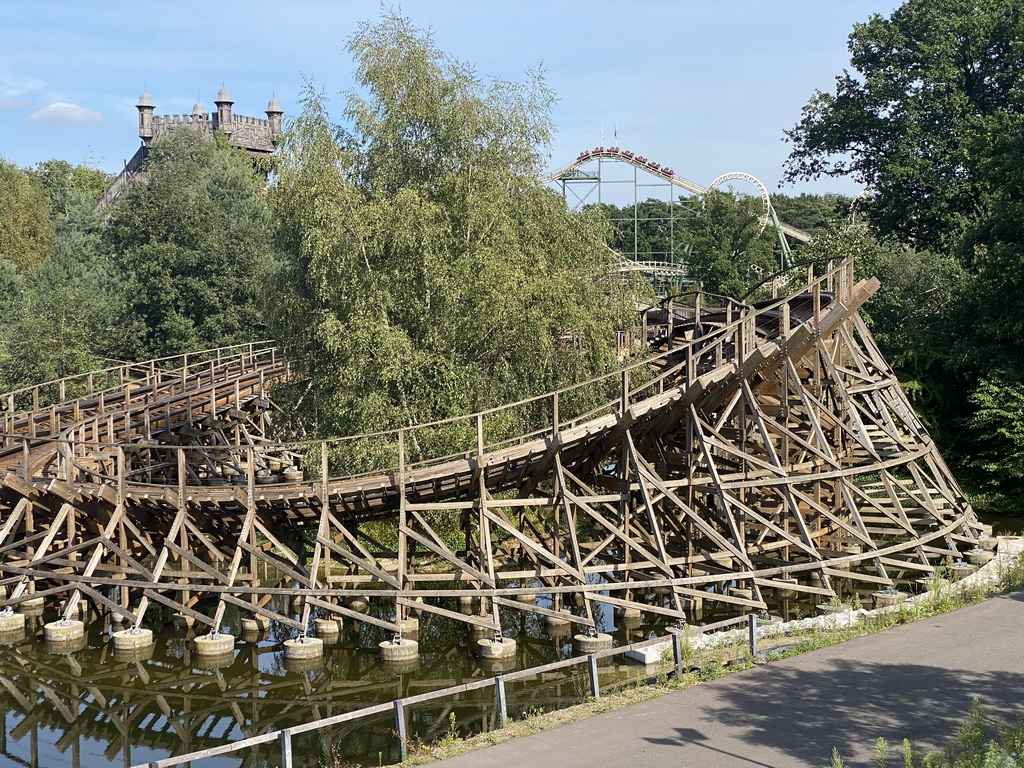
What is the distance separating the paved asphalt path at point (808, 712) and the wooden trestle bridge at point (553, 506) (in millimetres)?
4118

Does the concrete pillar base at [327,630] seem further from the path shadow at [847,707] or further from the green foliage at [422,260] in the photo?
the path shadow at [847,707]

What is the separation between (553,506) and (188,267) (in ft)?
81.8

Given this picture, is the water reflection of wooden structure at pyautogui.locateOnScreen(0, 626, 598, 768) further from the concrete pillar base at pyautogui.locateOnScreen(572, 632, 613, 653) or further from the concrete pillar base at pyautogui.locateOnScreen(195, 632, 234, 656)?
the concrete pillar base at pyautogui.locateOnScreen(572, 632, 613, 653)

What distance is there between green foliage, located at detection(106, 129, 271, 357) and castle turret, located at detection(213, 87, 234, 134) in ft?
127

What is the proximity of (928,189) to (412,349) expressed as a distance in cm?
2225

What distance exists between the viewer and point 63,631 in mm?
19172

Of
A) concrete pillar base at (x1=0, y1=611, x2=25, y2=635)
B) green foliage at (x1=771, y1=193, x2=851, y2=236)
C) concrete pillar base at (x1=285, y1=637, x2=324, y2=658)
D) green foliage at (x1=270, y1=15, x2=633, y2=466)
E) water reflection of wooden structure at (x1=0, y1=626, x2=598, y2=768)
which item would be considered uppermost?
green foliage at (x1=771, y1=193, x2=851, y2=236)

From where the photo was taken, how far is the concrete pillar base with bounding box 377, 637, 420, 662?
1778 centimetres

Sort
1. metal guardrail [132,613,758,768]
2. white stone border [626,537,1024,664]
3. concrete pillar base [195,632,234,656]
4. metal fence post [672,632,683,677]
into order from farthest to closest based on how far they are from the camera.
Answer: concrete pillar base [195,632,234,656], white stone border [626,537,1024,664], metal fence post [672,632,683,677], metal guardrail [132,613,758,768]

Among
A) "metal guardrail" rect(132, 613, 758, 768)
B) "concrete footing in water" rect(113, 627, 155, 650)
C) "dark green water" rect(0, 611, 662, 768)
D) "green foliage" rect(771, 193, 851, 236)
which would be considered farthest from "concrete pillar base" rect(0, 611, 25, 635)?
"green foliage" rect(771, 193, 851, 236)

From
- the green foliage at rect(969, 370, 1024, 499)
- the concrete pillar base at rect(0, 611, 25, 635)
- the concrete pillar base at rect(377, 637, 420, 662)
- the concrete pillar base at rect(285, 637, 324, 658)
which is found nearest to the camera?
the concrete pillar base at rect(377, 637, 420, 662)

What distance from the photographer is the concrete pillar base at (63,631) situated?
19.2 meters

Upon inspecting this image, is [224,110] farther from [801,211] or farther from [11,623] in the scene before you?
[11,623]

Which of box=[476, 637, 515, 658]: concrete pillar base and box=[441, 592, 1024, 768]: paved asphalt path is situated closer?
box=[441, 592, 1024, 768]: paved asphalt path
